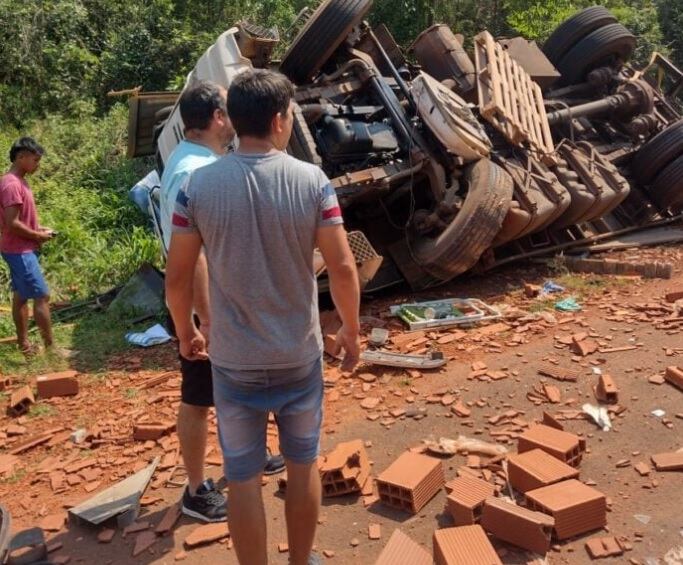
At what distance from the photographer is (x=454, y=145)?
21.5 feet

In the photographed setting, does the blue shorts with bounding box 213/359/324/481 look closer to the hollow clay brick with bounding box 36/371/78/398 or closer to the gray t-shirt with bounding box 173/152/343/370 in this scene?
the gray t-shirt with bounding box 173/152/343/370

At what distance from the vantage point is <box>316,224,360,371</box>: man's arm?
241 cm

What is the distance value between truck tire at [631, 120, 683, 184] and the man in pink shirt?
6692mm

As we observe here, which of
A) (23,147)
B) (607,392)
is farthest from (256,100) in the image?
(23,147)

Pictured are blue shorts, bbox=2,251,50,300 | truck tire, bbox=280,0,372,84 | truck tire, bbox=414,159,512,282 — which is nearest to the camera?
blue shorts, bbox=2,251,50,300

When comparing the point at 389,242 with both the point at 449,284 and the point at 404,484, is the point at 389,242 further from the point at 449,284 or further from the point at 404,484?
the point at 404,484

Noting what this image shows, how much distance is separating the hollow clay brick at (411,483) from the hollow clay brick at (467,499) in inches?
4.9

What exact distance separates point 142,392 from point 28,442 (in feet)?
2.84

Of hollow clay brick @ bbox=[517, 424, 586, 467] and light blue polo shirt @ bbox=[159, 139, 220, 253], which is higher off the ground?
light blue polo shirt @ bbox=[159, 139, 220, 253]

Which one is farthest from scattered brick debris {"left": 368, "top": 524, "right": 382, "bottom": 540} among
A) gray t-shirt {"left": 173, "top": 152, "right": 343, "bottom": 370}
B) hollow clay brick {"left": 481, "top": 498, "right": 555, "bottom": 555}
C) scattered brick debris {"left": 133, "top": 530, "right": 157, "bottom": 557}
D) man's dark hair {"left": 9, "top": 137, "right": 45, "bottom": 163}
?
man's dark hair {"left": 9, "top": 137, "right": 45, "bottom": 163}

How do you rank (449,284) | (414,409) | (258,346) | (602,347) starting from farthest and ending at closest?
(449,284) < (602,347) < (414,409) < (258,346)

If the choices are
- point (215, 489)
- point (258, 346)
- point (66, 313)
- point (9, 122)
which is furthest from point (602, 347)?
point (9, 122)

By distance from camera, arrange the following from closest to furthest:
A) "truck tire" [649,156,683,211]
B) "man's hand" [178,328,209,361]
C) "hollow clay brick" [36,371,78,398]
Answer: "man's hand" [178,328,209,361] → "hollow clay brick" [36,371,78,398] → "truck tire" [649,156,683,211]

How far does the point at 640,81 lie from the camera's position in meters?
9.31
